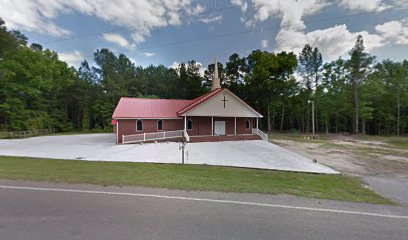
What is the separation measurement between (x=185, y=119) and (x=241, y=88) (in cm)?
2274

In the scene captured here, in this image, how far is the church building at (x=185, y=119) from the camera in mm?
18697

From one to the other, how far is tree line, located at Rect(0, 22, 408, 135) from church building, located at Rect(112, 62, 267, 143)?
13759 mm

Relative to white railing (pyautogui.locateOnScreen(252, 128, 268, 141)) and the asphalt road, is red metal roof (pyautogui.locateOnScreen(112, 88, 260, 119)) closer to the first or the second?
white railing (pyautogui.locateOnScreen(252, 128, 268, 141))

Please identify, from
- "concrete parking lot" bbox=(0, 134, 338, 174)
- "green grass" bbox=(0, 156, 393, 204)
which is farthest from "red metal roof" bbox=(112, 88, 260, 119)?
"green grass" bbox=(0, 156, 393, 204)

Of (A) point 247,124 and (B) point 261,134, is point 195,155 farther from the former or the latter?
(A) point 247,124

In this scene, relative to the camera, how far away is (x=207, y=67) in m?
45.2

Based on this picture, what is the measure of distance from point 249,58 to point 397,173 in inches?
1401

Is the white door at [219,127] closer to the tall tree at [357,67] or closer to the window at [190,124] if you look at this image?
the window at [190,124]

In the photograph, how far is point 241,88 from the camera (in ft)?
127

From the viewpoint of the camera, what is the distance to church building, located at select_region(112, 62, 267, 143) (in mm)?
18697

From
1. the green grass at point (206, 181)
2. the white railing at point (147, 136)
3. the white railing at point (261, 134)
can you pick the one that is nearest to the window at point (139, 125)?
the white railing at point (147, 136)

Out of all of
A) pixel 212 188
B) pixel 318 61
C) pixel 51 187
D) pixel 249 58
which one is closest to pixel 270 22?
pixel 212 188

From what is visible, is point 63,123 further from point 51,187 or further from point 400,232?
point 400,232

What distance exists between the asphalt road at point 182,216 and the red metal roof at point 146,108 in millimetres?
14664
